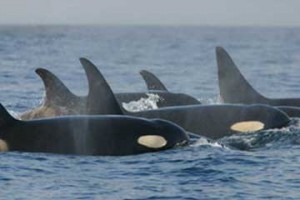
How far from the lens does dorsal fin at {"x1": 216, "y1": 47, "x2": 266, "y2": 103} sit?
2078cm

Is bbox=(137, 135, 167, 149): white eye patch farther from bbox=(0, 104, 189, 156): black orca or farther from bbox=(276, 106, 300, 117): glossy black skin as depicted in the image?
bbox=(276, 106, 300, 117): glossy black skin

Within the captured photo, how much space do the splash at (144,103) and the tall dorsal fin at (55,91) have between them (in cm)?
300

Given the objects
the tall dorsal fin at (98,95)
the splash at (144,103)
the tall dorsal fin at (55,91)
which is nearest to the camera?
the tall dorsal fin at (98,95)

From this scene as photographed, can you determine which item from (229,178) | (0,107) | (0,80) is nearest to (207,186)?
(229,178)

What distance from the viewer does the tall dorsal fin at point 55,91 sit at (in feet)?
56.0

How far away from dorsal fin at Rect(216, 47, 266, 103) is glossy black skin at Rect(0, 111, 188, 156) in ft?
19.8

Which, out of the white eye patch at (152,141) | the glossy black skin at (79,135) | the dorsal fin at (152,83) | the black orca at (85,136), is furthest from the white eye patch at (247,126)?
the dorsal fin at (152,83)

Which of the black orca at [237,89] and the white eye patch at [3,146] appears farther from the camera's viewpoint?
the black orca at [237,89]

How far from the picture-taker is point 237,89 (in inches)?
825

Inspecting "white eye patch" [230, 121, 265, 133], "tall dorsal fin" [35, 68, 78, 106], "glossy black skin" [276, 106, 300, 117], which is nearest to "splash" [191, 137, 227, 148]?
"white eye patch" [230, 121, 265, 133]

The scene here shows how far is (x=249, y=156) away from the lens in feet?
48.3

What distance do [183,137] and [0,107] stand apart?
297cm

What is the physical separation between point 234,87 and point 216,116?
3.59m

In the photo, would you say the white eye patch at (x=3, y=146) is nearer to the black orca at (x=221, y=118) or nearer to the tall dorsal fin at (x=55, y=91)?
the tall dorsal fin at (x=55, y=91)
